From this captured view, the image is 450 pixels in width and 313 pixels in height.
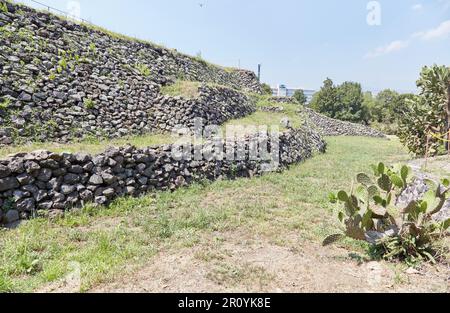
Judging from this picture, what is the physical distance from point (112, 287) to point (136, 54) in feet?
40.5

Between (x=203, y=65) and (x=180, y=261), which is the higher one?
(x=203, y=65)

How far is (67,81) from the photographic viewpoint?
32.2ft

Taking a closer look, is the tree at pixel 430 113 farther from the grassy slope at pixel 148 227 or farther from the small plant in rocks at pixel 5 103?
the small plant in rocks at pixel 5 103

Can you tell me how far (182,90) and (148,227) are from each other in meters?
8.86

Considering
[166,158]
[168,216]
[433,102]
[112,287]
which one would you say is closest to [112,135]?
[166,158]

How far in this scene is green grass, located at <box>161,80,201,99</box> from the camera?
1281cm

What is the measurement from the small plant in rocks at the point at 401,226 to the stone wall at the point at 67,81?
794 cm

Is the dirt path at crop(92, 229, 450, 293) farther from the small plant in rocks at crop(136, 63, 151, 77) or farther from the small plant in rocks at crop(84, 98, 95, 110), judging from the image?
the small plant in rocks at crop(136, 63, 151, 77)

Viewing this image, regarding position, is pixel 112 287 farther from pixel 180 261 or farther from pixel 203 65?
pixel 203 65

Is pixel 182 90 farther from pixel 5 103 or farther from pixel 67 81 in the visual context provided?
pixel 5 103

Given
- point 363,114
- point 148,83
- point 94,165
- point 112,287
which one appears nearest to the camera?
point 112,287

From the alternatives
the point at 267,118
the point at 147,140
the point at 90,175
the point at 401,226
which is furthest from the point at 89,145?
the point at 267,118

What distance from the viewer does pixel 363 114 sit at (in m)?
42.8
